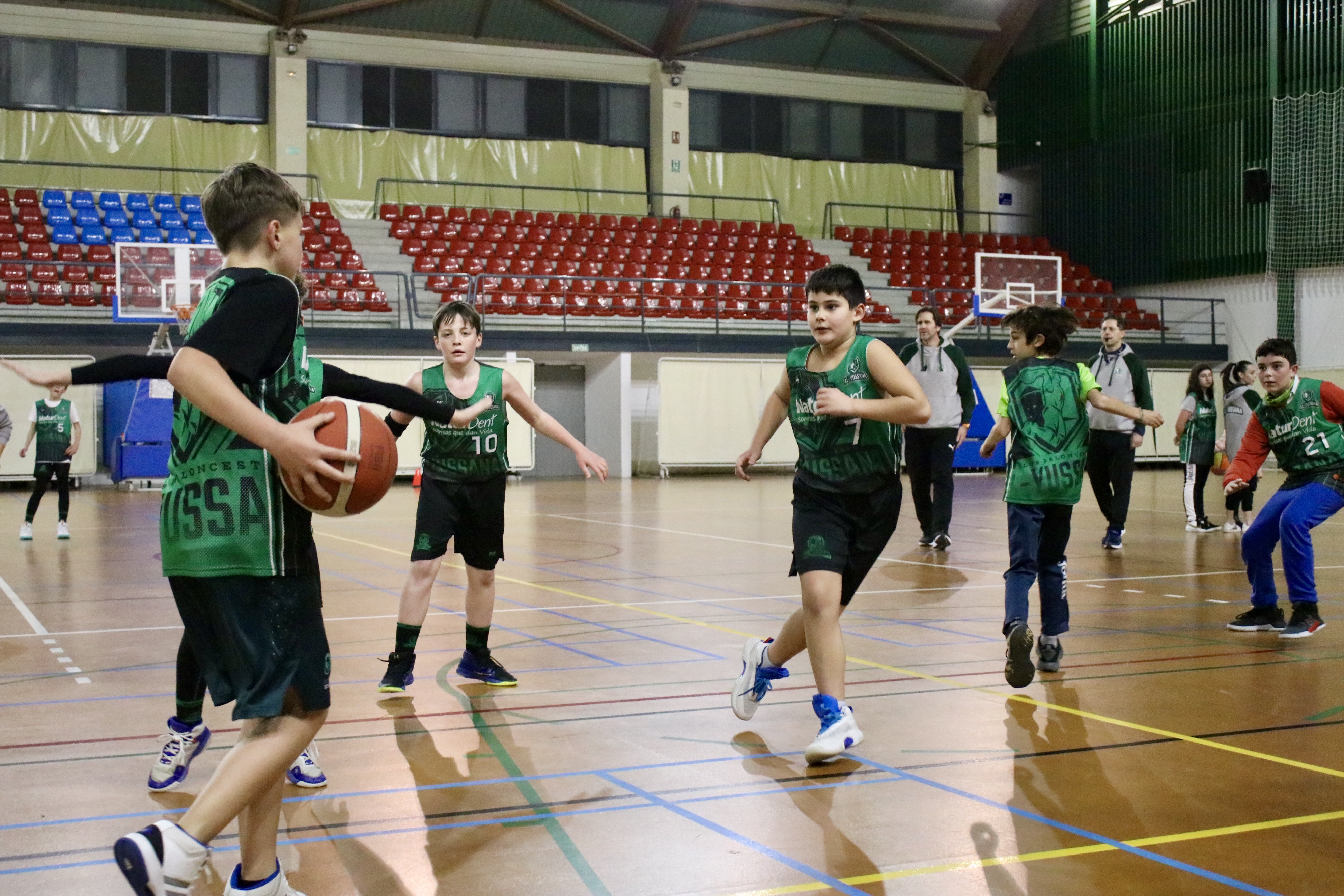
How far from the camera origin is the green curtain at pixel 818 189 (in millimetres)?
31484

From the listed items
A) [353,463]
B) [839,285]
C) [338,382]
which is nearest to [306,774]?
[338,382]

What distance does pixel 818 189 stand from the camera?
32500mm

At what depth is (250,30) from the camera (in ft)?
91.5

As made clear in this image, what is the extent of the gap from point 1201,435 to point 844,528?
10484 millimetres

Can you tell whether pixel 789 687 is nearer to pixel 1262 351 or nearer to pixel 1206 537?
pixel 1262 351

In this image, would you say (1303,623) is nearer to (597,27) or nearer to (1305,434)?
(1305,434)

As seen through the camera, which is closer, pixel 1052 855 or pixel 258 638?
pixel 258 638

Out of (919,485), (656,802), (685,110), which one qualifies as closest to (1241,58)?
(685,110)

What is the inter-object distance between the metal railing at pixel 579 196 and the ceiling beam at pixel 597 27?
324 centimetres

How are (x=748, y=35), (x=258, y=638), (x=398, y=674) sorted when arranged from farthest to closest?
(x=748, y=35) → (x=398, y=674) → (x=258, y=638)

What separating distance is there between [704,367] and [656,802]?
872 inches

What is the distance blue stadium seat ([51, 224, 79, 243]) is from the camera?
79.5ft

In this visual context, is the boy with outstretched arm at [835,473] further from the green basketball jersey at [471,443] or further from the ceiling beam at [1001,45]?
the ceiling beam at [1001,45]

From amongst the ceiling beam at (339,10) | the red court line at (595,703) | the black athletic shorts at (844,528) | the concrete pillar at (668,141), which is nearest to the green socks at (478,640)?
the red court line at (595,703)
